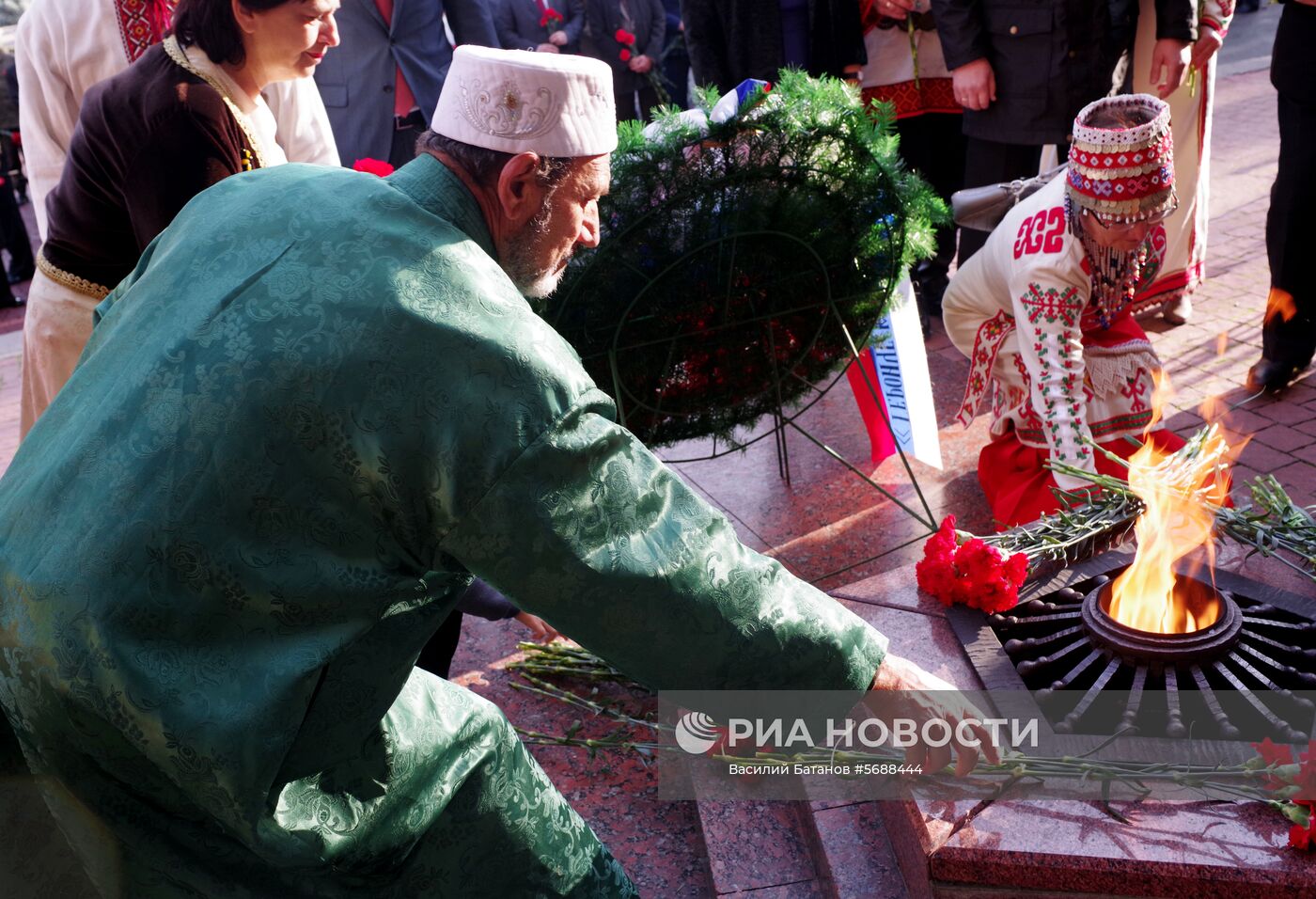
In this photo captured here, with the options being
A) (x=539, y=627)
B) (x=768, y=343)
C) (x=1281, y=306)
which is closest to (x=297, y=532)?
(x=539, y=627)

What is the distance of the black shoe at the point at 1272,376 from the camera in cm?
449

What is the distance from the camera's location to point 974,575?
9.17ft

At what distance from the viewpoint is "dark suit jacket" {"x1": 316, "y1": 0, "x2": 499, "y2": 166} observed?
19.4 ft

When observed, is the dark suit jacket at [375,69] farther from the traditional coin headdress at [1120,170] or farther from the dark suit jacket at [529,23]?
the traditional coin headdress at [1120,170]

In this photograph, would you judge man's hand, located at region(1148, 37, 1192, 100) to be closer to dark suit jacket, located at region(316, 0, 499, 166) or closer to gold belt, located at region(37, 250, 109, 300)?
dark suit jacket, located at region(316, 0, 499, 166)

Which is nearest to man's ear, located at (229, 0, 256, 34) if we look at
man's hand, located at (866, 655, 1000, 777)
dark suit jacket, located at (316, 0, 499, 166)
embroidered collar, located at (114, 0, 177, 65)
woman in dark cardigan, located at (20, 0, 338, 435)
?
woman in dark cardigan, located at (20, 0, 338, 435)

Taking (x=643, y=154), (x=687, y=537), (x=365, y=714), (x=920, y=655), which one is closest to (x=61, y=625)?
(x=365, y=714)

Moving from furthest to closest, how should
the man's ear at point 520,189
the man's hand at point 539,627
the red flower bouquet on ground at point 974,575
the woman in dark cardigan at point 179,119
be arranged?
the man's hand at point 539,627 → the woman in dark cardigan at point 179,119 → the red flower bouquet on ground at point 974,575 → the man's ear at point 520,189

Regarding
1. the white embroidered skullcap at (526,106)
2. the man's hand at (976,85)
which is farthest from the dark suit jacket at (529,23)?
the white embroidered skullcap at (526,106)

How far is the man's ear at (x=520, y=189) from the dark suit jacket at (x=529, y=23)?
5.96 meters

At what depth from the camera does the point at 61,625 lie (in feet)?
5.16

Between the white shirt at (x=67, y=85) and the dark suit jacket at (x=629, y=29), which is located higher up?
the white shirt at (x=67, y=85)

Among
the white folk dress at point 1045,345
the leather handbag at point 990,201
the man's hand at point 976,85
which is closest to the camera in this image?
the white folk dress at point 1045,345

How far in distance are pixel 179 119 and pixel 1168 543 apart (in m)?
2.43
